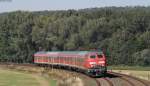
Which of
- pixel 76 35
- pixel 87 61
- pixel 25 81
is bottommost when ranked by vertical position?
pixel 76 35

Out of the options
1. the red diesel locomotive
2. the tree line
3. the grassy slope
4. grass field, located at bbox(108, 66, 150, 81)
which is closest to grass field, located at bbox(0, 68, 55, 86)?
the grassy slope

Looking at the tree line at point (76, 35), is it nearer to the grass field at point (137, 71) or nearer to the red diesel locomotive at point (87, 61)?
the grass field at point (137, 71)

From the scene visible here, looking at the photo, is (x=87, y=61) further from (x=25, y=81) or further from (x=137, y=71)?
(x=137, y=71)

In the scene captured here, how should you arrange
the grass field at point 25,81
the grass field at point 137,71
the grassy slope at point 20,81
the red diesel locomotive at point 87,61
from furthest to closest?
the grassy slope at point 20,81 → the grass field at point 25,81 → the grass field at point 137,71 → the red diesel locomotive at point 87,61

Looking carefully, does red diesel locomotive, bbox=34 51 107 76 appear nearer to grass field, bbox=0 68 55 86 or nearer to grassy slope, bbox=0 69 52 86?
grass field, bbox=0 68 55 86

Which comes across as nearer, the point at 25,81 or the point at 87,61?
the point at 87,61

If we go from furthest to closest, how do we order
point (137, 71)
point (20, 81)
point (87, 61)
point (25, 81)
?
point (137, 71) < point (20, 81) < point (25, 81) < point (87, 61)

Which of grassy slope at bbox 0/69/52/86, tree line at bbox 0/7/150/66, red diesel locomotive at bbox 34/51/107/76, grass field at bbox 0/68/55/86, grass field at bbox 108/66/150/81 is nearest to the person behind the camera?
red diesel locomotive at bbox 34/51/107/76

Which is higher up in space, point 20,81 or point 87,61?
point 87,61

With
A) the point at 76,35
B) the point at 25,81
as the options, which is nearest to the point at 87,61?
the point at 25,81

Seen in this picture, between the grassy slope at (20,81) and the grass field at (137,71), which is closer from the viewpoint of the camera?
the grass field at (137,71)

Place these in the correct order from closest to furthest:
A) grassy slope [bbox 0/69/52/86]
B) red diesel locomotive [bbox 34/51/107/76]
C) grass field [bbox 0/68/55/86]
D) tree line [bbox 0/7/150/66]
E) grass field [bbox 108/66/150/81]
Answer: red diesel locomotive [bbox 34/51/107/76]
grass field [bbox 108/66/150/81]
grass field [bbox 0/68/55/86]
grassy slope [bbox 0/69/52/86]
tree line [bbox 0/7/150/66]

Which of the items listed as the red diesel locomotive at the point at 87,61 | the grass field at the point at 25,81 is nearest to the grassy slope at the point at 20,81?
the grass field at the point at 25,81

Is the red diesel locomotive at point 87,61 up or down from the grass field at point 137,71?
up
